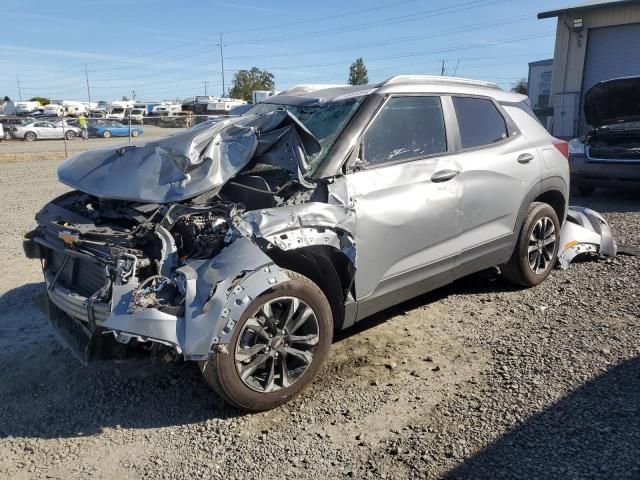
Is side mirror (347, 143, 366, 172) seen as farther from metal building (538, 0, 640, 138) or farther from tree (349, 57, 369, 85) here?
tree (349, 57, 369, 85)

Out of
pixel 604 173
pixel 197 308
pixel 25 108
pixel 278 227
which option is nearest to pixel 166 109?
pixel 25 108

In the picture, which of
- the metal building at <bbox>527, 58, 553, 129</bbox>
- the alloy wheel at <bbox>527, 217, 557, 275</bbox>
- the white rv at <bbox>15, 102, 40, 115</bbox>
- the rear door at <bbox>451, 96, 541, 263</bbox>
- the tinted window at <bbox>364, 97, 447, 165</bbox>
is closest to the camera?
the tinted window at <bbox>364, 97, 447, 165</bbox>

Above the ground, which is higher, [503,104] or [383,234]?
[503,104]

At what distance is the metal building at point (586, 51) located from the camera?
16938 mm

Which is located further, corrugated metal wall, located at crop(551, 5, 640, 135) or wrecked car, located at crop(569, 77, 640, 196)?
corrugated metal wall, located at crop(551, 5, 640, 135)

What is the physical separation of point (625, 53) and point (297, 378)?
17.9m

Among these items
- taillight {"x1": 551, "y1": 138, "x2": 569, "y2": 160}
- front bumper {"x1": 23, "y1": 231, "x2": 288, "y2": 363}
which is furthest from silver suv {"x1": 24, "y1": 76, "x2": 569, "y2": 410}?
taillight {"x1": 551, "y1": 138, "x2": 569, "y2": 160}

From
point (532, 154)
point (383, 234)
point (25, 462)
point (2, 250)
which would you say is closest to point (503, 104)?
point (532, 154)

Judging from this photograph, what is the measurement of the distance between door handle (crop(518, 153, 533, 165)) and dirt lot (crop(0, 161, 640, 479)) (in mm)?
1254

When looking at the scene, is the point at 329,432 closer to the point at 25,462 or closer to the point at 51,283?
the point at 25,462

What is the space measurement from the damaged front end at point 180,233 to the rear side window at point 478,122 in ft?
4.76

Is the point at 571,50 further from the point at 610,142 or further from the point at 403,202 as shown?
the point at 403,202

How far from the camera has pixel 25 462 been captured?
118 inches

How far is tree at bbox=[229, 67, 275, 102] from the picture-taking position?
7512cm
